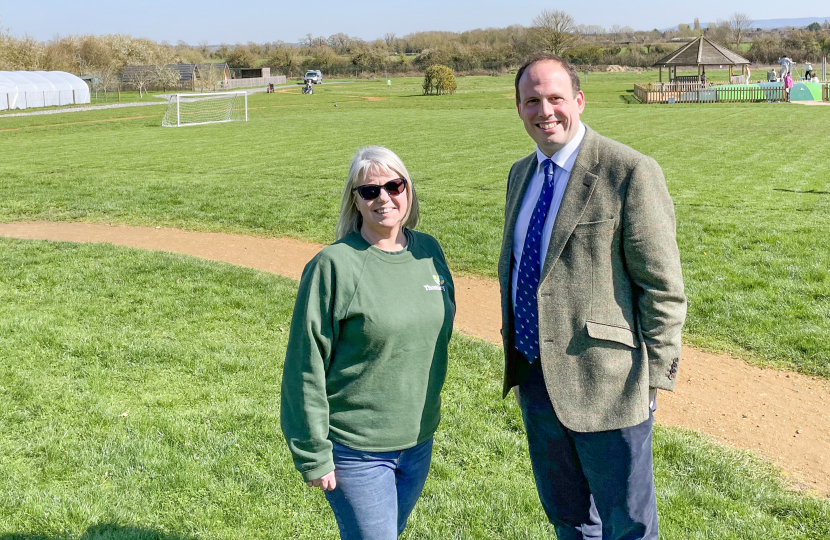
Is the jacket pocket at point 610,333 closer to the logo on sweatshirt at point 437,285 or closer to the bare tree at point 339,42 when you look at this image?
the logo on sweatshirt at point 437,285

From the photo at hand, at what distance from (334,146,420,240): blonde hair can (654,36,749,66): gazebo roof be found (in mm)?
49013

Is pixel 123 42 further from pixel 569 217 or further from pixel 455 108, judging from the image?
pixel 569 217

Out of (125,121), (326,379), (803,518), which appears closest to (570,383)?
(326,379)

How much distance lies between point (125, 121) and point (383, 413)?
3593 cm

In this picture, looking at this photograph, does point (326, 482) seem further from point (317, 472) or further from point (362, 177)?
point (362, 177)

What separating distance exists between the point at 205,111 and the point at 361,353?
1591 inches

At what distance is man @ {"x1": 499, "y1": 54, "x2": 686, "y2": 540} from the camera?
2547 mm

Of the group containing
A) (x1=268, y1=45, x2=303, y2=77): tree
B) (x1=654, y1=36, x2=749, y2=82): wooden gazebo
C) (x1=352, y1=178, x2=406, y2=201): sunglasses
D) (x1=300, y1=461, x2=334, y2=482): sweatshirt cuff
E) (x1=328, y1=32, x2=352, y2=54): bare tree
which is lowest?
(x1=300, y1=461, x2=334, y2=482): sweatshirt cuff

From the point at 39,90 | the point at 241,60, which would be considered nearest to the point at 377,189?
the point at 39,90

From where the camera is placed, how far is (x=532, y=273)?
9.02 ft

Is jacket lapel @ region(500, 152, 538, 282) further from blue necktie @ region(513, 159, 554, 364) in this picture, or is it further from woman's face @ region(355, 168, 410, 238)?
woman's face @ region(355, 168, 410, 238)

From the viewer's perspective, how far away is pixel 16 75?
52.2 metres

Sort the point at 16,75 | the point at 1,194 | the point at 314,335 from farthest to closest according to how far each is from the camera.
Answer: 1. the point at 16,75
2. the point at 1,194
3. the point at 314,335

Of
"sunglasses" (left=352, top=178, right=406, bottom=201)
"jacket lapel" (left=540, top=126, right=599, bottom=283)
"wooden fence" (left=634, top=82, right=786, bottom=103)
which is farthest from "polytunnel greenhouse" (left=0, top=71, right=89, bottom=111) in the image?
"jacket lapel" (left=540, top=126, right=599, bottom=283)
